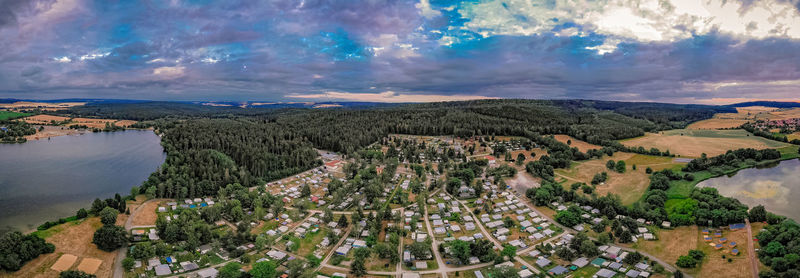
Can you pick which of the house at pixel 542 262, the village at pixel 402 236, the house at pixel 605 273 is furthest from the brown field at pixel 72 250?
the house at pixel 605 273

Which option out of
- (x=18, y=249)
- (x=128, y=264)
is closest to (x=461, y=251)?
(x=128, y=264)

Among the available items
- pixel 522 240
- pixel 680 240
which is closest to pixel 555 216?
pixel 522 240

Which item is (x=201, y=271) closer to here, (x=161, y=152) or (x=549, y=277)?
(x=549, y=277)

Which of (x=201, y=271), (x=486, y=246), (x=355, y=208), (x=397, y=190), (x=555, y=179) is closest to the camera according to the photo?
(x=201, y=271)

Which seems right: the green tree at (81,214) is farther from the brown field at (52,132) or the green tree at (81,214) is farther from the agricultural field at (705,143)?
the brown field at (52,132)

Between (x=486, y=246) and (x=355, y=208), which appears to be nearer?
(x=486, y=246)

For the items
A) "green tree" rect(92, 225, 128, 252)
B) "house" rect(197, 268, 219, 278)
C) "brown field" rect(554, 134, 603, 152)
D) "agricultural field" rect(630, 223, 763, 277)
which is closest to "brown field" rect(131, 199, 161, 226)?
"green tree" rect(92, 225, 128, 252)
